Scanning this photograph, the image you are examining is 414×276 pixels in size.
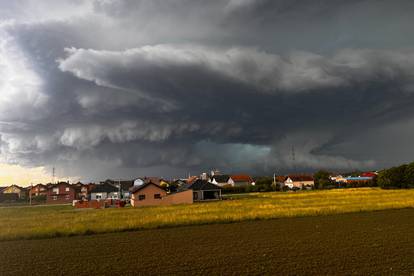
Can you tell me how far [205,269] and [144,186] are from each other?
165ft

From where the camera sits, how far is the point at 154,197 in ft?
209

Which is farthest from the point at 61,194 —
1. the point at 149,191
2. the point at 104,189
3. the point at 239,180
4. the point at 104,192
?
the point at 239,180

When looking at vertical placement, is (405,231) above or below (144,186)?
below

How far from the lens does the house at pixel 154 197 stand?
62469mm

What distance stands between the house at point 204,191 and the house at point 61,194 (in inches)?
1743

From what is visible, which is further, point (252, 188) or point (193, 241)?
point (252, 188)

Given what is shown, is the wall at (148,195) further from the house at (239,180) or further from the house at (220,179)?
the house at (220,179)

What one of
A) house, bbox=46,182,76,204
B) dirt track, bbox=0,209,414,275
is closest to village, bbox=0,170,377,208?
house, bbox=46,182,76,204

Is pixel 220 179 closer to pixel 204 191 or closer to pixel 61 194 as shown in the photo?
pixel 61 194

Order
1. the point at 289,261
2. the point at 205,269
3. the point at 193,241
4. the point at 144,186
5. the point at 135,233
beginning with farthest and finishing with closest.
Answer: the point at 144,186 < the point at 135,233 < the point at 193,241 < the point at 289,261 < the point at 205,269

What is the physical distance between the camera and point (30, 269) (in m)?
15.7

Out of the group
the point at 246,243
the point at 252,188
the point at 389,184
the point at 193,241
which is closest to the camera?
the point at 246,243

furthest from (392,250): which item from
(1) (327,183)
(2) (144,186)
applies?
(1) (327,183)

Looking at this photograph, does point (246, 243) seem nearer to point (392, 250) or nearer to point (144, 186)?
point (392, 250)
